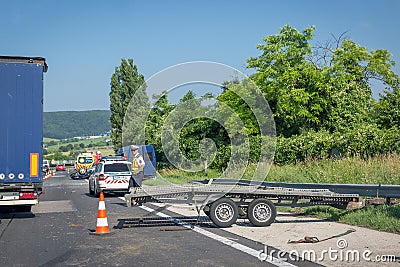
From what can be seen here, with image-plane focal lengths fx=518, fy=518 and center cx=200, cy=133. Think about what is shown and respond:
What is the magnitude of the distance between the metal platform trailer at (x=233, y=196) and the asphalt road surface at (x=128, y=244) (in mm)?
496

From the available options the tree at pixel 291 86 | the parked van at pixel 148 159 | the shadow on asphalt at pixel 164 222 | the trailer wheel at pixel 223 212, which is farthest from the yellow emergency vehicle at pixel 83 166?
the trailer wheel at pixel 223 212

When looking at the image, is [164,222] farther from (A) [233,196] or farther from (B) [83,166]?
(B) [83,166]

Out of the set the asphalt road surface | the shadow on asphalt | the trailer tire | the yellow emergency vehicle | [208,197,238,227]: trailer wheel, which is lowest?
the asphalt road surface

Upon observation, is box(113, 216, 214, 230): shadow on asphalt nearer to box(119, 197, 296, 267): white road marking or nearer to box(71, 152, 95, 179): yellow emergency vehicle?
box(119, 197, 296, 267): white road marking

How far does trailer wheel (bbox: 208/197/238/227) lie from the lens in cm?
1181

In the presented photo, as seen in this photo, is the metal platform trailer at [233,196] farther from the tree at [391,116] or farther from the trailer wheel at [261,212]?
the tree at [391,116]

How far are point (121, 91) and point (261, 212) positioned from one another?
64.3 metres

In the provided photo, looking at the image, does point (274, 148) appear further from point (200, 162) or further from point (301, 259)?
point (301, 259)

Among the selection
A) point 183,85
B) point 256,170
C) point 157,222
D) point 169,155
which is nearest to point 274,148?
point 256,170

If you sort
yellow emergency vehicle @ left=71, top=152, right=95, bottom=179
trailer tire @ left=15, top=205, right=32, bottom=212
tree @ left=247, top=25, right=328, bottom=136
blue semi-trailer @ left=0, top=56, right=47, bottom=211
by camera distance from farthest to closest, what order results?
yellow emergency vehicle @ left=71, top=152, right=95, bottom=179
tree @ left=247, top=25, right=328, bottom=136
trailer tire @ left=15, top=205, right=32, bottom=212
blue semi-trailer @ left=0, top=56, right=47, bottom=211

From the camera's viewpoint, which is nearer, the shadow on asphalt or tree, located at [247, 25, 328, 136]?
the shadow on asphalt

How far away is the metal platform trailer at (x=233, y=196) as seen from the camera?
11.9m

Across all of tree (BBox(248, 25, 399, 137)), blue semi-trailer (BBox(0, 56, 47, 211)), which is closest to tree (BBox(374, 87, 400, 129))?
tree (BBox(248, 25, 399, 137))

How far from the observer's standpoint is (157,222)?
13125 millimetres
